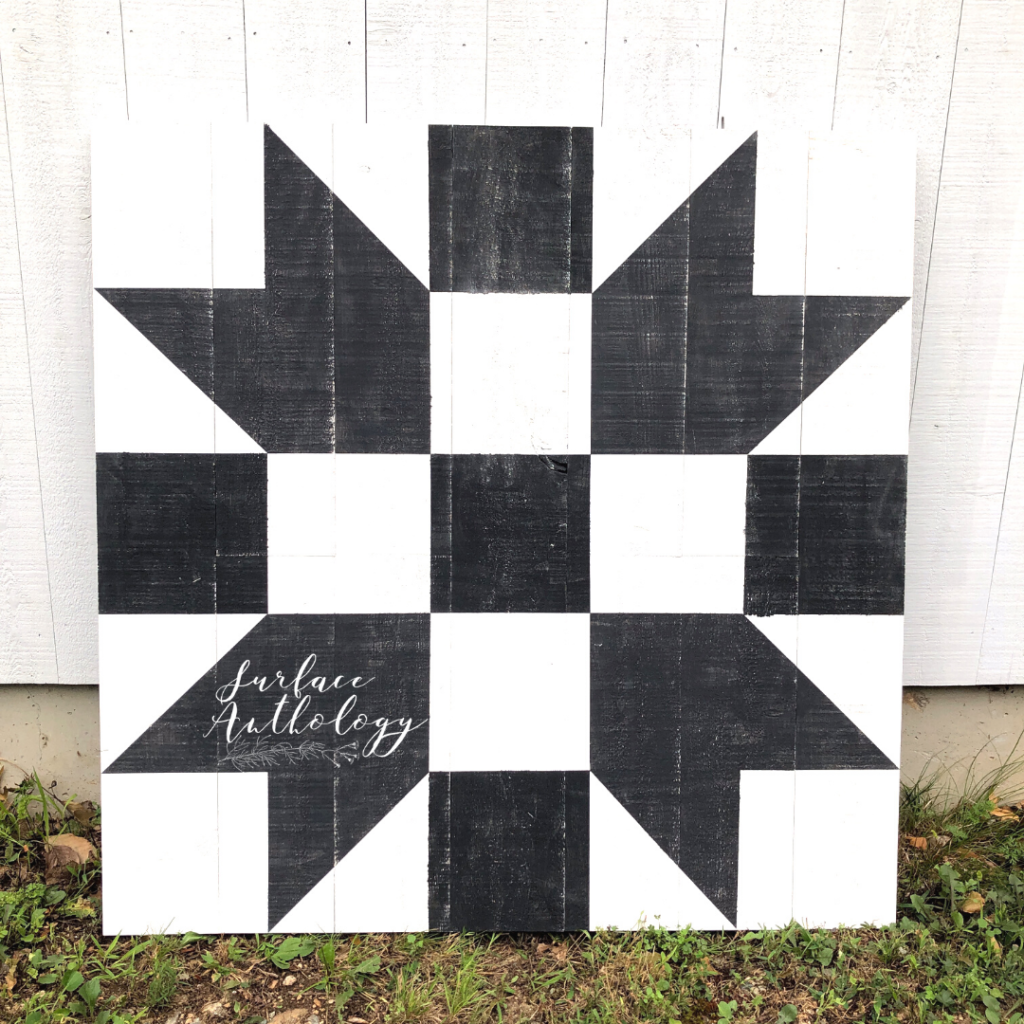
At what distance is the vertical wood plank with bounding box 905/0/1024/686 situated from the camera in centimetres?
159

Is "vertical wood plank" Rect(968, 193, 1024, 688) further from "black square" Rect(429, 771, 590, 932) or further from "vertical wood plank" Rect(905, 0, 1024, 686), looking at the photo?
"black square" Rect(429, 771, 590, 932)

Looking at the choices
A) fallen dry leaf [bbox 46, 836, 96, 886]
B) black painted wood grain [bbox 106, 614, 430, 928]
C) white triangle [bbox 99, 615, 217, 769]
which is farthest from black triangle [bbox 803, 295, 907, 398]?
fallen dry leaf [bbox 46, 836, 96, 886]

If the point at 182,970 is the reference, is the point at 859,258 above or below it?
above

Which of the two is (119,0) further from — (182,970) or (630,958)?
(630,958)

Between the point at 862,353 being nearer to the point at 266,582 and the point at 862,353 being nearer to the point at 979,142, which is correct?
the point at 979,142

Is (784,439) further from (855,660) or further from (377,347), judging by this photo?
(377,347)

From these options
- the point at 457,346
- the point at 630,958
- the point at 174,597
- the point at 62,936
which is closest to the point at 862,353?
the point at 457,346

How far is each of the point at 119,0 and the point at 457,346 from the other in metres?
0.95

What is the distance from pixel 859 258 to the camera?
4.95 ft

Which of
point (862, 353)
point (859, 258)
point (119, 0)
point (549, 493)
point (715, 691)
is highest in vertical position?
point (119, 0)

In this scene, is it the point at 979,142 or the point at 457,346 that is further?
the point at 979,142

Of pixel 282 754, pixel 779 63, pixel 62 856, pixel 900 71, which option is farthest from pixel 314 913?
pixel 900 71

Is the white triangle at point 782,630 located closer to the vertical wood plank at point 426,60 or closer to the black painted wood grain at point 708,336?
the black painted wood grain at point 708,336

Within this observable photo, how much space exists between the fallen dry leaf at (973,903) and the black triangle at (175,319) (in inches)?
72.6
